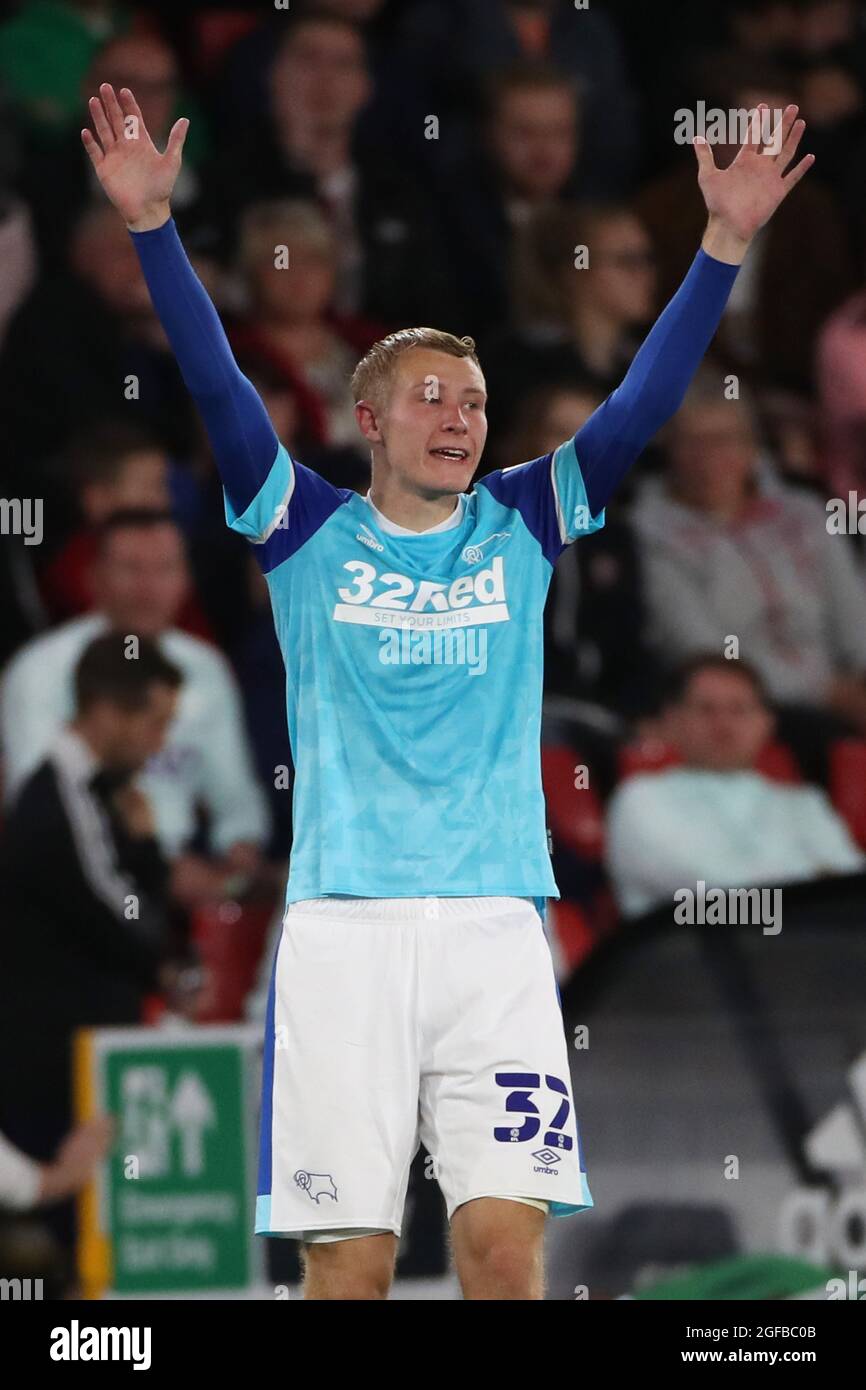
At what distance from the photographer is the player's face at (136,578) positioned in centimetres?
713

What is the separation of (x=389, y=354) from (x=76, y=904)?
3.15m

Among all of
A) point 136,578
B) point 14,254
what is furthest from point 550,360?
point 14,254

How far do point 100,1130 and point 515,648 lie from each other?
327 cm

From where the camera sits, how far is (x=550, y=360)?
779 cm

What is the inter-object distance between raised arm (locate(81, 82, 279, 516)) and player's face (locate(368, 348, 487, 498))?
234 mm

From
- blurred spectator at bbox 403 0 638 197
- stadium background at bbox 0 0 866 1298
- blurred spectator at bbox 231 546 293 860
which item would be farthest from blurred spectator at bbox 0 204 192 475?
blurred spectator at bbox 403 0 638 197

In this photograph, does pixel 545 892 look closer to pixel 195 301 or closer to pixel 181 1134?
pixel 195 301

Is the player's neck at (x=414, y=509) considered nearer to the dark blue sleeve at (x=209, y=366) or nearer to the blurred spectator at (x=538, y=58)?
the dark blue sleeve at (x=209, y=366)

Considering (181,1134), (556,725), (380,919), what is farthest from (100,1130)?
(380,919)

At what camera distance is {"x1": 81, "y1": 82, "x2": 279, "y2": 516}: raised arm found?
3754 millimetres

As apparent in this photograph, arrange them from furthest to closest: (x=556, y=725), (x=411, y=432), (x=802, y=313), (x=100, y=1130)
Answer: (x=802, y=313), (x=556, y=725), (x=100, y=1130), (x=411, y=432)

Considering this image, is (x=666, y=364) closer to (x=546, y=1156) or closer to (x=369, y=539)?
(x=369, y=539)

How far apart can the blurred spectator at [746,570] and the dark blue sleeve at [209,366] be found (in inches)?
145

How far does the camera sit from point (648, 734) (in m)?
7.21
